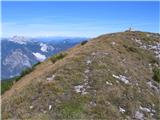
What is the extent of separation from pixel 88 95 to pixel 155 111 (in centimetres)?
427

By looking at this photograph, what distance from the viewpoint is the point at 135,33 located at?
38.7 metres

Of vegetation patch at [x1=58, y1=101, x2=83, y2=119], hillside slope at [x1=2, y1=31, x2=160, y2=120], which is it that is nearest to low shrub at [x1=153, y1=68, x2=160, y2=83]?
hillside slope at [x1=2, y1=31, x2=160, y2=120]

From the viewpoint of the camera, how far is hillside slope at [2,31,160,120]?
62.3ft

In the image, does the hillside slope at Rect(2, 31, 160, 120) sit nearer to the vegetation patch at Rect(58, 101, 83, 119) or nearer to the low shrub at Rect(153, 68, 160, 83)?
the vegetation patch at Rect(58, 101, 83, 119)

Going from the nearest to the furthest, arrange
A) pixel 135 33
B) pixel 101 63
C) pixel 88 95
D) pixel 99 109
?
pixel 99 109, pixel 88 95, pixel 101 63, pixel 135 33

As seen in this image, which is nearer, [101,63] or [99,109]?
[99,109]

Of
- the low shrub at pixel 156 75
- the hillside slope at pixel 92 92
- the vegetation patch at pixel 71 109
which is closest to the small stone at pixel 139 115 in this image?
the hillside slope at pixel 92 92

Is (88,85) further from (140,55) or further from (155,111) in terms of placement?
(140,55)

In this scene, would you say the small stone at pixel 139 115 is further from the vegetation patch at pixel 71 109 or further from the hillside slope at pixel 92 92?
the vegetation patch at pixel 71 109

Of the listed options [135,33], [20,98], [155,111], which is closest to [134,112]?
[155,111]

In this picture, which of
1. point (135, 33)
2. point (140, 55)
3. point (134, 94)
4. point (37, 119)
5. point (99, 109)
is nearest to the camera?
Answer: point (37, 119)

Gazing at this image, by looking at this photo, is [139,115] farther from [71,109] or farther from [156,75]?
[156,75]

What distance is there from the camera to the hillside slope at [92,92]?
19.0 m

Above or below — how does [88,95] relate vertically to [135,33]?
below
